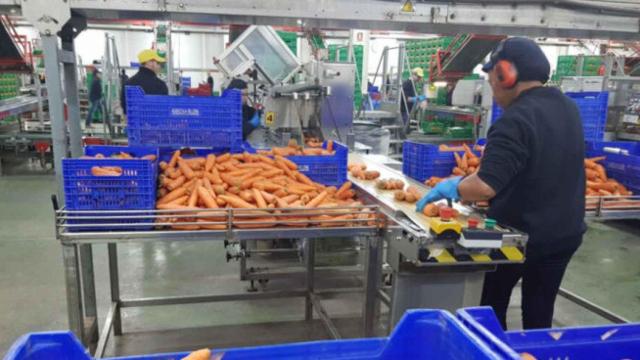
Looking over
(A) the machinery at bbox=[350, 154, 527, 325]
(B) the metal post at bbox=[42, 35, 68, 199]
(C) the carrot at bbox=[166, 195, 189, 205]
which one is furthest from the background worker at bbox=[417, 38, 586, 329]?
(B) the metal post at bbox=[42, 35, 68, 199]

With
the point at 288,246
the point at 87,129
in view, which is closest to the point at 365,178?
the point at 288,246

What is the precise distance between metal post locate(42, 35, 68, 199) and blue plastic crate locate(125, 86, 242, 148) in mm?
411

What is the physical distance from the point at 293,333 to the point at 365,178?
1.13m

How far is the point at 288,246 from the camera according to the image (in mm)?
4418

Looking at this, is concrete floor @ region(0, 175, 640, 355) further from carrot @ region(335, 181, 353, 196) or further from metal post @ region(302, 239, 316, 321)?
carrot @ region(335, 181, 353, 196)

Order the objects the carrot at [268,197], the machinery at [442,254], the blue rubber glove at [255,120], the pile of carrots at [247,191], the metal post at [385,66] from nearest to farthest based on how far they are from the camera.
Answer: the machinery at [442,254] < the pile of carrots at [247,191] < the carrot at [268,197] < the blue rubber glove at [255,120] < the metal post at [385,66]

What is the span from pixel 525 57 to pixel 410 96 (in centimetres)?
762

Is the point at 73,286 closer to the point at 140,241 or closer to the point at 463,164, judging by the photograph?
the point at 140,241

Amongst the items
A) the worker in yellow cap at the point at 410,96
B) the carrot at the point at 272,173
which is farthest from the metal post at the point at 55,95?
the worker in yellow cap at the point at 410,96

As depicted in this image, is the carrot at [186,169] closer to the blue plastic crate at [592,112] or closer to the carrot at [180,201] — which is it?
the carrot at [180,201]

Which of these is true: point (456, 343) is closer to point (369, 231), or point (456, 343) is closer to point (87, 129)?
point (369, 231)

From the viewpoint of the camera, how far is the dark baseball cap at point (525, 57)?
174 centimetres

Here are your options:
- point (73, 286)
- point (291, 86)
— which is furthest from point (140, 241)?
point (291, 86)

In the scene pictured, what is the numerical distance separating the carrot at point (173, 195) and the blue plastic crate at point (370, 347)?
127cm
